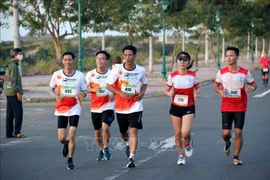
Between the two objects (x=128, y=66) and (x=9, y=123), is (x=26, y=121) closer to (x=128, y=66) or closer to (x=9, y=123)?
(x=9, y=123)

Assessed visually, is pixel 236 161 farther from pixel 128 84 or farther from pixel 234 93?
pixel 128 84

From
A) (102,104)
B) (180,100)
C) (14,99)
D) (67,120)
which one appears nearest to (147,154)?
(102,104)

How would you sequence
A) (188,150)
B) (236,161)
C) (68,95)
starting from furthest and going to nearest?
(188,150)
(68,95)
(236,161)

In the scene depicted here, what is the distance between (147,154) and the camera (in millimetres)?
12297

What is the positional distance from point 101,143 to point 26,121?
304 inches

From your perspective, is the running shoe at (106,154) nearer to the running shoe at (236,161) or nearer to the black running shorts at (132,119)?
the black running shorts at (132,119)

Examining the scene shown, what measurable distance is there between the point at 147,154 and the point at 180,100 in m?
1.64

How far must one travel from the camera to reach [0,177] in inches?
403

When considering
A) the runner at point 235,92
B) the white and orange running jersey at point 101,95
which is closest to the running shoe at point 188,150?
the runner at point 235,92

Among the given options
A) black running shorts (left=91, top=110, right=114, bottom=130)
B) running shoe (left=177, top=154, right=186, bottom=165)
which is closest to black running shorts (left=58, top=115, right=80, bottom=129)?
black running shorts (left=91, top=110, right=114, bottom=130)

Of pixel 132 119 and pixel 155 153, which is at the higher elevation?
pixel 132 119

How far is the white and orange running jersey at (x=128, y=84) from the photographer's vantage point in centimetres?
1109

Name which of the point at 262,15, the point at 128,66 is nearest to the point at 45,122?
the point at 128,66

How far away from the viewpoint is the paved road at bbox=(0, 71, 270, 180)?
33.5 ft
